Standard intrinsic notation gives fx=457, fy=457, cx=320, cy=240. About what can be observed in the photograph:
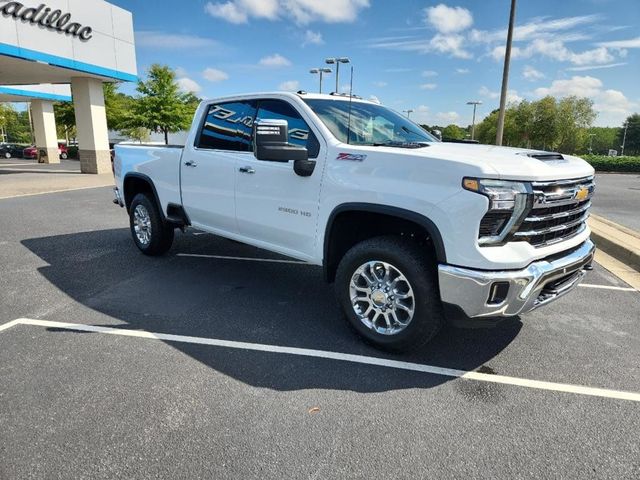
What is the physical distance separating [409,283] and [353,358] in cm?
74

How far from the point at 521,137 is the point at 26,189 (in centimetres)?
5114

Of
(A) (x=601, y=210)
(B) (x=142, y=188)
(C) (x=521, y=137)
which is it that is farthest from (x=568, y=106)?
(B) (x=142, y=188)

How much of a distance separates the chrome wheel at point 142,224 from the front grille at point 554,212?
15.8ft

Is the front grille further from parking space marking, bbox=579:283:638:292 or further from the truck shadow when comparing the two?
parking space marking, bbox=579:283:638:292

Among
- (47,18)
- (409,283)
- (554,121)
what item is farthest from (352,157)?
(554,121)

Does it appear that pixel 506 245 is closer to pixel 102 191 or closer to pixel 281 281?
pixel 281 281

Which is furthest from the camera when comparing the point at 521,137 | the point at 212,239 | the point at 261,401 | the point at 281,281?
the point at 521,137

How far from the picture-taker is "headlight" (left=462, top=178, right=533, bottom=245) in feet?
9.41

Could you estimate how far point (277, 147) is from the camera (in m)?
3.60

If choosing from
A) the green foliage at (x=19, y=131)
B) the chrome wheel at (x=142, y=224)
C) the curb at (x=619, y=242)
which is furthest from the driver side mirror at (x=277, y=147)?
the green foliage at (x=19, y=131)

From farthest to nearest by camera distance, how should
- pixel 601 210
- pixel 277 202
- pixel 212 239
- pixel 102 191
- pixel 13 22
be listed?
pixel 13 22 < pixel 102 191 < pixel 601 210 < pixel 212 239 < pixel 277 202

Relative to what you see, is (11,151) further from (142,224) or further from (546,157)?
(546,157)

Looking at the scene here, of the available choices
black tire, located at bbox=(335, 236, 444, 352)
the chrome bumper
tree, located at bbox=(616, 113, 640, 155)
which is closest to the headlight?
the chrome bumper

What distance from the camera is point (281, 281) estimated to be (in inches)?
213
